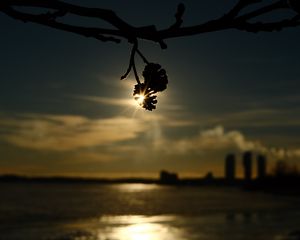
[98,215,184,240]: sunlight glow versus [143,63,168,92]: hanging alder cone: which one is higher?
[143,63,168,92]: hanging alder cone

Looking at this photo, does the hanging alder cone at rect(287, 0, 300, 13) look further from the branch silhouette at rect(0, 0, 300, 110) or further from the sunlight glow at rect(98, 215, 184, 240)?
the sunlight glow at rect(98, 215, 184, 240)

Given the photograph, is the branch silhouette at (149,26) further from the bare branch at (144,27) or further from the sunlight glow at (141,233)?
the sunlight glow at (141,233)

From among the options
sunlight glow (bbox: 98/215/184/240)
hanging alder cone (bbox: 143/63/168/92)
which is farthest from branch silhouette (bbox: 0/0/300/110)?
sunlight glow (bbox: 98/215/184/240)

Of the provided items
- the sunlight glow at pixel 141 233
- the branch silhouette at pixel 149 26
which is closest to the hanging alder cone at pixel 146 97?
the branch silhouette at pixel 149 26

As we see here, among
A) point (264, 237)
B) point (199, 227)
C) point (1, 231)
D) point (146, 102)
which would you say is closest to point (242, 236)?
point (264, 237)

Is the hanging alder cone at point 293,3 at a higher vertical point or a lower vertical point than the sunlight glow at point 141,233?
higher

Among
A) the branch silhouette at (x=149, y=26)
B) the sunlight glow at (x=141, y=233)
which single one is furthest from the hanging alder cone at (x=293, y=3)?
the sunlight glow at (x=141, y=233)

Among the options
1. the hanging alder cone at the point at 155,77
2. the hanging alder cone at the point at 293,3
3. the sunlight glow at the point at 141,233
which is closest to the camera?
the hanging alder cone at the point at 293,3

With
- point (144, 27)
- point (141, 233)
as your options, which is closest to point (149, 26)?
point (144, 27)

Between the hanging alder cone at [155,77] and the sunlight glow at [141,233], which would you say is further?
the sunlight glow at [141,233]

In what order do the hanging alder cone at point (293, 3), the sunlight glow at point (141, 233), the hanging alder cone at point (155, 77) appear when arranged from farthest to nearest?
the sunlight glow at point (141, 233) < the hanging alder cone at point (155, 77) < the hanging alder cone at point (293, 3)
